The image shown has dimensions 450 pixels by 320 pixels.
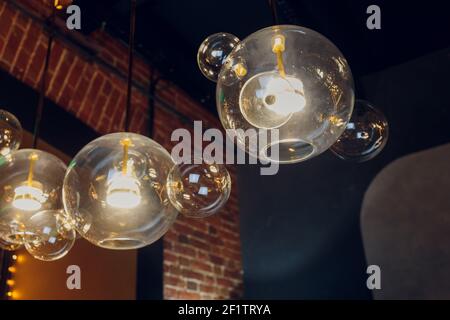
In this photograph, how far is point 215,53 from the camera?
1.55 metres

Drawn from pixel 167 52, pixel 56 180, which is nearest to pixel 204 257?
pixel 167 52

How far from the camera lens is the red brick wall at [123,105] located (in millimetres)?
2527

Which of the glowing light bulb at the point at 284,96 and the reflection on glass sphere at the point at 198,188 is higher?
the glowing light bulb at the point at 284,96

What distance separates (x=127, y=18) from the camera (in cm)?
300

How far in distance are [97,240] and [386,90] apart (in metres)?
3.30

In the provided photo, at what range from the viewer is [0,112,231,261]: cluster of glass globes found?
1.07m

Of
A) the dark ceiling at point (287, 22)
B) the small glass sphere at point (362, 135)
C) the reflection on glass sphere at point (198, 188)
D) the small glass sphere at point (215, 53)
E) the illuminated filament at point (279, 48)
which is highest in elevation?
the dark ceiling at point (287, 22)

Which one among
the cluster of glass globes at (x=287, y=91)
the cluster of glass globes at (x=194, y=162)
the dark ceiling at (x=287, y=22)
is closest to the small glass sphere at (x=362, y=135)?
the cluster of glass globes at (x=194, y=162)

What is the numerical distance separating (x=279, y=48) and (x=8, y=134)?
3.21ft

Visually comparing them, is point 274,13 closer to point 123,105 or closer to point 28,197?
point 28,197

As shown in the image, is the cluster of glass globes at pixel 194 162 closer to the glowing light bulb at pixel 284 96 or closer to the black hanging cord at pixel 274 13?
the glowing light bulb at pixel 284 96

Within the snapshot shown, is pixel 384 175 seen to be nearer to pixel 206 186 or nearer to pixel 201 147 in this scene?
pixel 201 147

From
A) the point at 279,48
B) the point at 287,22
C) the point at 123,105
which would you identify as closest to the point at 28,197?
the point at 279,48

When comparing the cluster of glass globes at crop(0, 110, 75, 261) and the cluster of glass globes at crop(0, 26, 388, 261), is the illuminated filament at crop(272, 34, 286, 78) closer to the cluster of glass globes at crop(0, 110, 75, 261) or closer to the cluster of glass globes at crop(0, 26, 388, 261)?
the cluster of glass globes at crop(0, 26, 388, 261)
